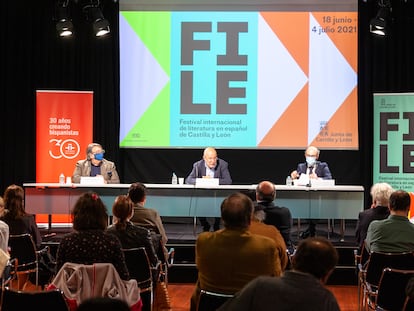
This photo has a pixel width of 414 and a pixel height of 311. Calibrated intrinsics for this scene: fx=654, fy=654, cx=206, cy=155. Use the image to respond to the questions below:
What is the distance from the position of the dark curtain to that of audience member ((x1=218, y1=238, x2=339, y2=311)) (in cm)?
723

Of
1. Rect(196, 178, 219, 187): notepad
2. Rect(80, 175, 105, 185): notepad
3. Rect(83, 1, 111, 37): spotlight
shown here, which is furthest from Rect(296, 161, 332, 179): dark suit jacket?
Rect(83, 1, 111, 37): spotlight

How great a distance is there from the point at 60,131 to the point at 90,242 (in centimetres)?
619

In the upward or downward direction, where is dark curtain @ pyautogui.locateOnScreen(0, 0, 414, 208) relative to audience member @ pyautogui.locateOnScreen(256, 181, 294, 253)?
upward

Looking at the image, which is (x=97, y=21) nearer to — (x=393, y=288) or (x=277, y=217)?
(x=277, y=217)

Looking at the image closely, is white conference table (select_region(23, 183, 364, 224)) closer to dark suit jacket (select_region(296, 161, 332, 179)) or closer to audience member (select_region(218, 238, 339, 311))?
dark suit jacket (select_region(296, 161, 332, 179))

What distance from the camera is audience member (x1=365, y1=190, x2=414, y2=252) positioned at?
449cm

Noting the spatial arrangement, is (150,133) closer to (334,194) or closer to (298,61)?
(298,61)

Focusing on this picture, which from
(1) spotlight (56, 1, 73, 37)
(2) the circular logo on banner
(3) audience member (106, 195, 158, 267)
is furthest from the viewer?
(2) the circular logo on banner

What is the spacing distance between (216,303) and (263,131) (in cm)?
626

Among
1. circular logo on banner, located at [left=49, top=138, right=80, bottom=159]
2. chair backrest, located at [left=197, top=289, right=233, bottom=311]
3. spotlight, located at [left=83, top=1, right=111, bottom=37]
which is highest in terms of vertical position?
spotlight, located at [left=83, top=1, right=111, bottom=37]

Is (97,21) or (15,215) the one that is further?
(97,21)

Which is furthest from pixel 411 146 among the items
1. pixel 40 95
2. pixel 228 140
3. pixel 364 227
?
pixel 40 95

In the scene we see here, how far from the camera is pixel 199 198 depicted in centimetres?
761

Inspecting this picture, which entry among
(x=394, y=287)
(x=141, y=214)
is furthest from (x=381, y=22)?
(x=394, y=287)
